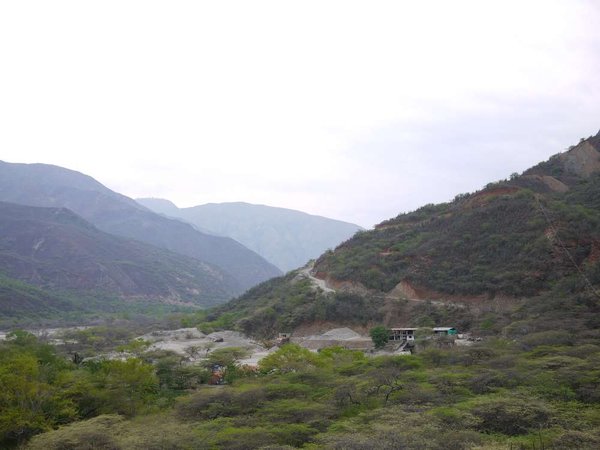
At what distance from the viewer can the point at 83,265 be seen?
432ft

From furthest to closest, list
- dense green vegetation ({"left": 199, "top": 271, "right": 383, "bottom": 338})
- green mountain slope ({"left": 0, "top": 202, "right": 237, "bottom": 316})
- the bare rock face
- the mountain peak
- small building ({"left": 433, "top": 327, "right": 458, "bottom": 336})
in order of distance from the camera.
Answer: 1. green mountain slope ({"left": 0, "top": 202, "right": 237, "bottom": 316})
2. the mountain peak
3. the bare rock face
4. dense green vegetation ({"left": 199, "top": 271, "right": 383, "bottom": 338})
5. small building ({"left": 433, "top": 327, "right": 458, "bottom": 336})

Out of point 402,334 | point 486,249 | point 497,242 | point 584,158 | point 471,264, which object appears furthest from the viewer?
point 584,158

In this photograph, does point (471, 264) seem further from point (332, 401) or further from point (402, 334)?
point (332, 401)

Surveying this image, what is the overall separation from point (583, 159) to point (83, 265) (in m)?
104

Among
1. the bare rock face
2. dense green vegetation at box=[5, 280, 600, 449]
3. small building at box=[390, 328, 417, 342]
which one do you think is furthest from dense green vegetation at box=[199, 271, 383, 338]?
the bare rock face

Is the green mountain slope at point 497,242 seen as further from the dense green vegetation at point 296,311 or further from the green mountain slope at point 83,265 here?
the green mountain slope at point 83,265

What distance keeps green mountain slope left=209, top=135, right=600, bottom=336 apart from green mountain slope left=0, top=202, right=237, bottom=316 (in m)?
58.6

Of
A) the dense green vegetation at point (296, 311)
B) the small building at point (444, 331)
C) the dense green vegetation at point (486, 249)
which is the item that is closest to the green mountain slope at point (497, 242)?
the dense green vegetation at point (486, 249)

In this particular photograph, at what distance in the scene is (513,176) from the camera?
241 ft

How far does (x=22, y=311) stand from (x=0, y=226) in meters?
59.6

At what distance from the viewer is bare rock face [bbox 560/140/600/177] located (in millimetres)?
70750

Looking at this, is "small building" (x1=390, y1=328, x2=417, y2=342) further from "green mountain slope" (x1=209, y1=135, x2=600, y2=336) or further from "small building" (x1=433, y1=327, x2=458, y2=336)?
"green mountain slope" (x1=209, y1=135, x2=600, y2=336)

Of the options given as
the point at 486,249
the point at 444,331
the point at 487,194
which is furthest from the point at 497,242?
the point at 444,331

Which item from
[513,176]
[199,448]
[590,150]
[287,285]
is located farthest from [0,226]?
[199,448]
